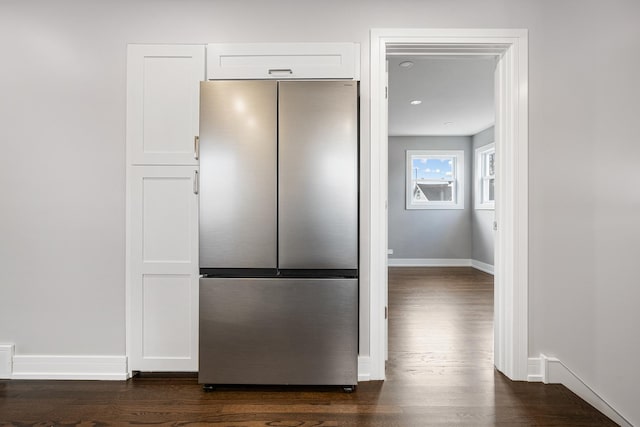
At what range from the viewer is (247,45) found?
2.17 meters

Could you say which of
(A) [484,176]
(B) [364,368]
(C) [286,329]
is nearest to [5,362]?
(C) [286,329]

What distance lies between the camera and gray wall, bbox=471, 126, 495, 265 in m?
6.11

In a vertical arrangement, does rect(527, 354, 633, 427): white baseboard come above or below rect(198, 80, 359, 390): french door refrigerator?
below

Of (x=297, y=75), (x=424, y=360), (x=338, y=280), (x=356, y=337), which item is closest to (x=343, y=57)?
(x=297, y=75)

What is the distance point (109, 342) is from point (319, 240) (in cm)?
153

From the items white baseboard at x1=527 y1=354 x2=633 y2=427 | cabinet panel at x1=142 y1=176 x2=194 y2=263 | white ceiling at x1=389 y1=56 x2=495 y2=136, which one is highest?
white ceiling at x1=389 y1=56 x2=495 y2=136

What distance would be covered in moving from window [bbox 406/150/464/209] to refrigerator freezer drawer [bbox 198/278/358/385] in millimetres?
5293

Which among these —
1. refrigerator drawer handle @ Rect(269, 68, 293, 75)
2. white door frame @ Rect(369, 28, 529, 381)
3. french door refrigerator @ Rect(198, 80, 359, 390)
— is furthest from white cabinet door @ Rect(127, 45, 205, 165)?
white door frame @ Rect(369, 28, 529, 381)

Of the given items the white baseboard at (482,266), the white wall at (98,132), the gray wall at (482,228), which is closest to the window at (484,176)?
the gray wall at (482,228)

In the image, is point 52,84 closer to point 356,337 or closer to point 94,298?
point 94,298

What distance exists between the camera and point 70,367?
2207mm

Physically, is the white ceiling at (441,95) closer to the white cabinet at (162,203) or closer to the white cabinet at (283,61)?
the white cabinet at (283,61)

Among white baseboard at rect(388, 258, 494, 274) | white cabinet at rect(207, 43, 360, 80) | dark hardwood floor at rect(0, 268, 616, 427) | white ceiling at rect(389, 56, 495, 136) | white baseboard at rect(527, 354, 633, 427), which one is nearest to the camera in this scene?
dark hardwood floor at rect(0, 268, 616, 427)

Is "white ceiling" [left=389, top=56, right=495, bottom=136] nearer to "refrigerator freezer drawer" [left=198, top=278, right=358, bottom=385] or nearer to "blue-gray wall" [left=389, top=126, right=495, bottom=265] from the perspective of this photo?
"blue-gray wall" [left=389, top=126, right=495, bottom=265]
